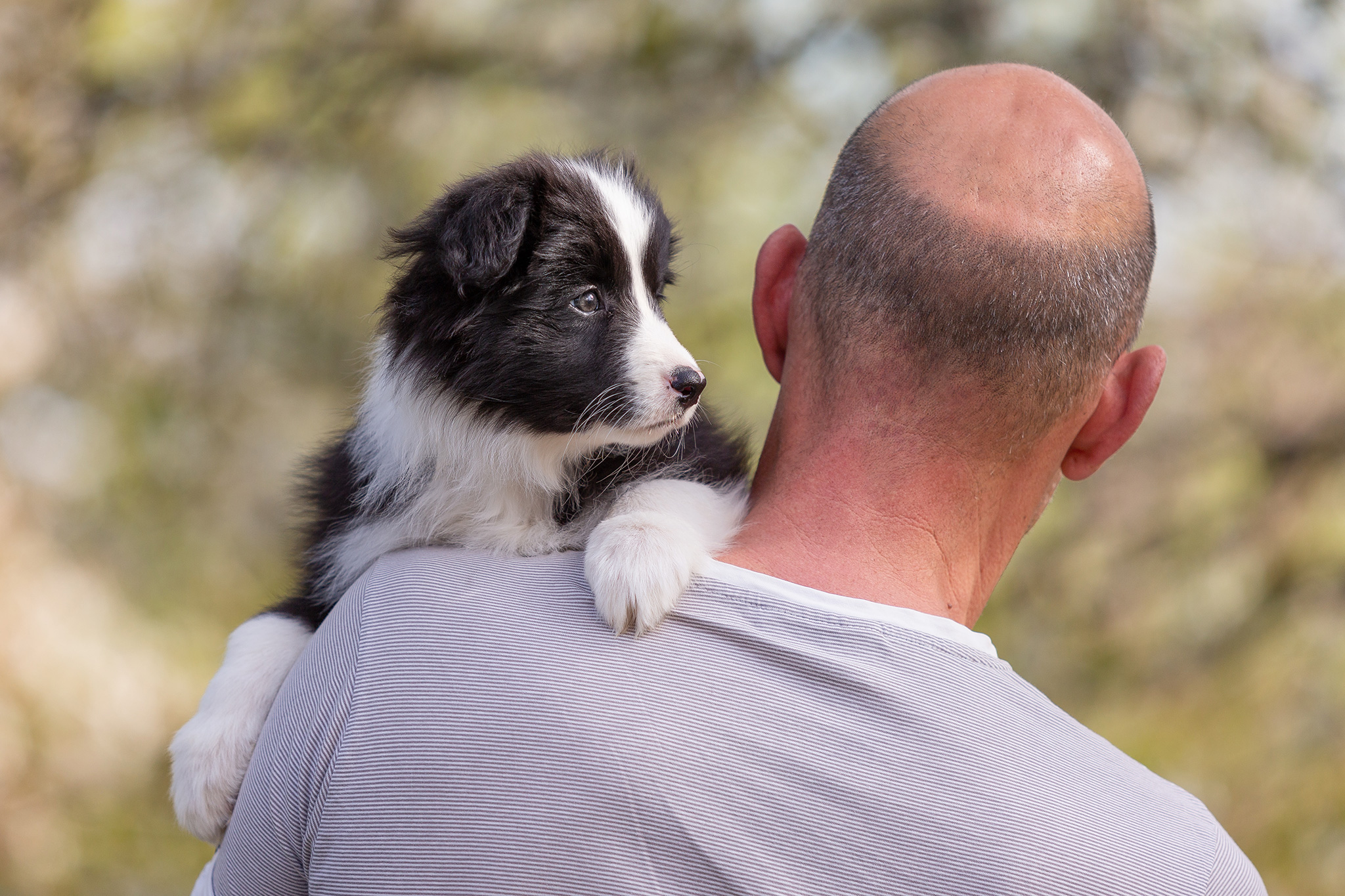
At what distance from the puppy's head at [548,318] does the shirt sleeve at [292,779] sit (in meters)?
0.90

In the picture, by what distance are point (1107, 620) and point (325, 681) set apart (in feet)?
18.0

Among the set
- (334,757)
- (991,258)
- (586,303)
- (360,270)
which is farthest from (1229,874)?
(360,270)

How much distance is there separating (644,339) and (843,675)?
1124mm

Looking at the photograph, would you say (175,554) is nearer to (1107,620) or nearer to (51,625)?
(51,625)

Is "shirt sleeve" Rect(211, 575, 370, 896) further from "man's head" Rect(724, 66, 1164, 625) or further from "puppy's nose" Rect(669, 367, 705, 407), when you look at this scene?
"puppy's nose" Rect(669, 367, 705, 407)

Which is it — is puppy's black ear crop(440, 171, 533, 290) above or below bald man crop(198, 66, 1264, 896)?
above

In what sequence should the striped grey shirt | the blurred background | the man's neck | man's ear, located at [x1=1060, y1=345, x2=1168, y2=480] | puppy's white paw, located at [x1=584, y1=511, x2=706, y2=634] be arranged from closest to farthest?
the striped grey shirt
puppy's white paw, located at [x1=584, y1=511, x2=706, y2=634]
the man's neck
man's ear, located at [x1=1060, y1=345, x2=1168, y2=480]
the blurred background

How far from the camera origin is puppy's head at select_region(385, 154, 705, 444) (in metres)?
2.35

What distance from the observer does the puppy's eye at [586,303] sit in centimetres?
246

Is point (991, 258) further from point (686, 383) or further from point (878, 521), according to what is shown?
point (686, 383)

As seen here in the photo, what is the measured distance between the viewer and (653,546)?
1.71 m

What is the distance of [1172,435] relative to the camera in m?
6.21

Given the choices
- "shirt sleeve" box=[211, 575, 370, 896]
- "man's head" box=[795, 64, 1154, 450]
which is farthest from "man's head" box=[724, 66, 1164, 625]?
"shirt sleeve" box=[211, 575, 370, 896]

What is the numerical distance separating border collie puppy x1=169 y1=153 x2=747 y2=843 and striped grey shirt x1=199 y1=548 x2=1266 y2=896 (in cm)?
65
